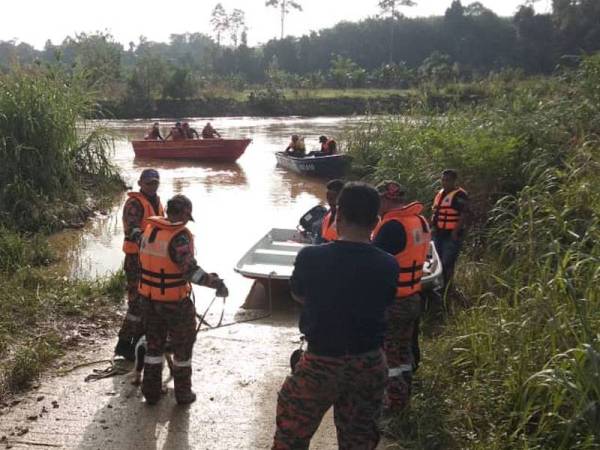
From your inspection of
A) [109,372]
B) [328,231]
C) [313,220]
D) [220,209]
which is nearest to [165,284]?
[109,372]

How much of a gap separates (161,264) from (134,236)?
3.00 ft

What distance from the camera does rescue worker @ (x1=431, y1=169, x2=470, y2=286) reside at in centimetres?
689

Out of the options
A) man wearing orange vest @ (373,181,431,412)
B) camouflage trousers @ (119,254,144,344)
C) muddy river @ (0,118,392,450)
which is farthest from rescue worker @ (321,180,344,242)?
camouflage trousers @ (119,254,144,344)

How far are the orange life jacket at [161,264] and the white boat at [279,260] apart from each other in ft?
8.56

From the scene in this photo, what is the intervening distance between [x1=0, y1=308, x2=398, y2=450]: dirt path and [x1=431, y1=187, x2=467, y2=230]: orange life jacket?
2391 mm

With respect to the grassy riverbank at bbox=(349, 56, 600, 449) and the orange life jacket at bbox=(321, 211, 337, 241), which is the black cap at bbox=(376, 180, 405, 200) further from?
the orange life jacket at bbox=(321, 211, 337, 241)

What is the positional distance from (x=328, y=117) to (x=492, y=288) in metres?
39.5

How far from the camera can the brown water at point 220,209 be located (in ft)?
31.9

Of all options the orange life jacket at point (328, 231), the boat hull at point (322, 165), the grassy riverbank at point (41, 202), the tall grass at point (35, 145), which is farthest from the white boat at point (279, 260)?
the boat hull at point (322, 165)

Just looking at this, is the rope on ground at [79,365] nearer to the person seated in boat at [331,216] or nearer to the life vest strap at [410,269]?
the person seated in boat at [331,216]

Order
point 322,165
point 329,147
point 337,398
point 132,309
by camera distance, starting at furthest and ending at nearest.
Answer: point 329,147 < point 322,165 < point 132,309 < point 337,398

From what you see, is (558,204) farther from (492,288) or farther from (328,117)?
(328,117)

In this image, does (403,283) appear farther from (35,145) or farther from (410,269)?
(35,145)

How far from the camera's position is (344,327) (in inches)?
113
